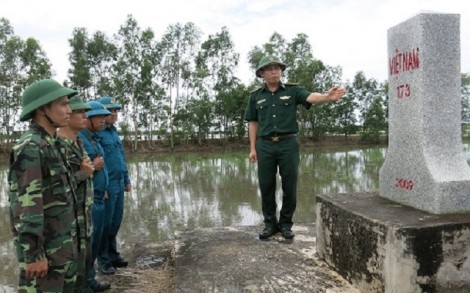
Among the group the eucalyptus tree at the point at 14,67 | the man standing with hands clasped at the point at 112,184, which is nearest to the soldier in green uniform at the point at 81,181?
the man standing with hands clasped at the point at 112,184

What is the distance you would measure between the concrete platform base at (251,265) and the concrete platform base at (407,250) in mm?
261

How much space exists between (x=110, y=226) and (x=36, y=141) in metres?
1.77

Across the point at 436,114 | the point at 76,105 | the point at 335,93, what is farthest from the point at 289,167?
the point at 76,105

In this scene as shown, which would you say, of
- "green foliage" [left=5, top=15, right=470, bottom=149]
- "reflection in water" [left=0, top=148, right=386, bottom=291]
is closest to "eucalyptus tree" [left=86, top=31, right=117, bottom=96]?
"green foliage" [left=5, top=15, right=470, bottom=149]

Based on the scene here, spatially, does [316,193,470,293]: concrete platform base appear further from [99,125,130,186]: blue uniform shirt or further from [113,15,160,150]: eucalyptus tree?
[113,15,160,150]: eucalyptus tree

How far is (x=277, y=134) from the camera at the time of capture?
11.7ft

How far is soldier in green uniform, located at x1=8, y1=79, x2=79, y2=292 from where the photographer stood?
1802 millimetres

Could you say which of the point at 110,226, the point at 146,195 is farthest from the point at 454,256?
the point at 146,195

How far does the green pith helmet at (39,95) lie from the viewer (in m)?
1.96

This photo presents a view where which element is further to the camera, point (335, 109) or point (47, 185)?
point (335, 109)

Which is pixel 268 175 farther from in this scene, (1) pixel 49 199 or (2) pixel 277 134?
(1) pixel 49 199

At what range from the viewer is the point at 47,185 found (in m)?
1.94

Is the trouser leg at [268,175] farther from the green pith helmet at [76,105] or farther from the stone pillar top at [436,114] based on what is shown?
the green pith helmet at [76,105]

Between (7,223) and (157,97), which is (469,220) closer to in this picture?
(7,223)
